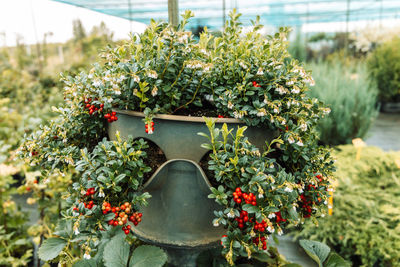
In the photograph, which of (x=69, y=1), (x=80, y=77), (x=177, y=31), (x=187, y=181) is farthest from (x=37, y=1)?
(x=187, y=181)

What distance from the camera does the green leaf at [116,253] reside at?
0.83m

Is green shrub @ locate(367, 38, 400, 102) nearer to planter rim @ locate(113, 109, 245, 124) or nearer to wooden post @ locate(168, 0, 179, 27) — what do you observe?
wooden post @ locate(168, 0, 179, 27)

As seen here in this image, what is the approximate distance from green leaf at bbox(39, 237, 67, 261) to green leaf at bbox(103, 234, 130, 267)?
0.46 feet

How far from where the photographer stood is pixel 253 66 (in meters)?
0.83

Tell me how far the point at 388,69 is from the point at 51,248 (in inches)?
343

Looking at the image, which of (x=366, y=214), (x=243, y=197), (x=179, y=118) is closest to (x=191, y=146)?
(x=179, y=118)

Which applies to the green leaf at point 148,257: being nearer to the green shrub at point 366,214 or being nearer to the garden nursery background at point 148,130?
the garden nursery background at point 148,130

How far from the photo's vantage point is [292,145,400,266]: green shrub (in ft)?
5.73

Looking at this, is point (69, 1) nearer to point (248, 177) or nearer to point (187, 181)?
point (187, 181)

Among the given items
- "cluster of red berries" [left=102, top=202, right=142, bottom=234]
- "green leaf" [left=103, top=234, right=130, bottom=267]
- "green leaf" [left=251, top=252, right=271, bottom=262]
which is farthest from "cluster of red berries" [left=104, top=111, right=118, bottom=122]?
"green leaf" [left=251, top=252, right=271, bottom=262]

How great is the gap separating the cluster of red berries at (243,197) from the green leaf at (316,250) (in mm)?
438

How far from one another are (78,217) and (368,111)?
3732 millimetres

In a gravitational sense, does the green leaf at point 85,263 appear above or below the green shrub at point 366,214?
above

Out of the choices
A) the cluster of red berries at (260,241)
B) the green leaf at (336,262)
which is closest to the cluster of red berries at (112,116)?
the cluster of red berries at (260,241)
